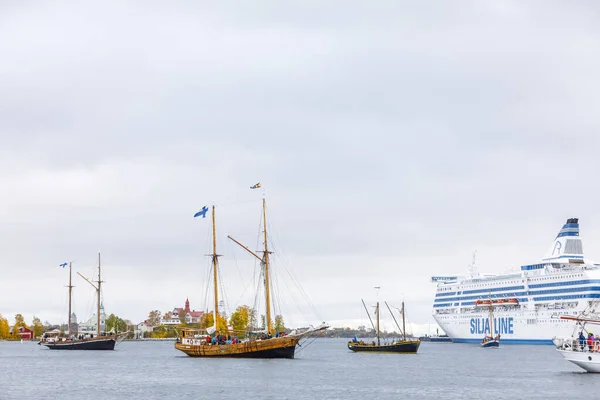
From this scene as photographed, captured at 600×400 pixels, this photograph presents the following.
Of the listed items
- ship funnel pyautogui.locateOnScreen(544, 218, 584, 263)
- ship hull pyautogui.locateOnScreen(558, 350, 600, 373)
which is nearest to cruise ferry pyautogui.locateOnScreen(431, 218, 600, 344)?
ship funnel pyautogui.locateOnScreen(544, 218, 584, 263)

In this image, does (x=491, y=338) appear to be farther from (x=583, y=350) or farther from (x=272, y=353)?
(x=583, y=350)

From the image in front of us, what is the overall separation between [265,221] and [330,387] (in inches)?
1471

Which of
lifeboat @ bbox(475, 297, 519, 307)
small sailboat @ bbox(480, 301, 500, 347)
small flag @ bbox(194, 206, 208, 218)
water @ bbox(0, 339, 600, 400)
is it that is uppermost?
small flag @ bbox(194, 206, 208, 218)

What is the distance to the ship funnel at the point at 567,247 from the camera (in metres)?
193

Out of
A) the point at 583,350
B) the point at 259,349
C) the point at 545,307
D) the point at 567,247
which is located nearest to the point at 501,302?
the point at 545,307

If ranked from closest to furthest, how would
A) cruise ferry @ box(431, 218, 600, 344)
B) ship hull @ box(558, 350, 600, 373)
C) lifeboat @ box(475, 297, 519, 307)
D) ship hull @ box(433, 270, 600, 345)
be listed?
ship hull @ box(558, 350, 600, 373), ship hull @ box(433, 270, 600, 345), cruise ferry @ box(431, 218, 600, 344), lifeboat @ box(475, 297, 519, 307)

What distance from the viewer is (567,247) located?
19450 cm

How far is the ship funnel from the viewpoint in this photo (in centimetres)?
19325

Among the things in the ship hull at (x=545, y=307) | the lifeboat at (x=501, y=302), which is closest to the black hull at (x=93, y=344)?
the lifeboat at (x=501, y=302)

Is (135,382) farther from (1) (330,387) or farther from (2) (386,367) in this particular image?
(2) (386,367)

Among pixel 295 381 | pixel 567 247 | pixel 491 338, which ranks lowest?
pixel 295 381

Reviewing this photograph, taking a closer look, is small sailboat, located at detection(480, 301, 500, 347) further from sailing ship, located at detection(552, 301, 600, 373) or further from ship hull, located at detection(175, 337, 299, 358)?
sailing ship, located at detection(552, 301, 600, 373)

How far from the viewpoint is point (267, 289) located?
384 ft

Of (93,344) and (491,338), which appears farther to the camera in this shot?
(491,338)
